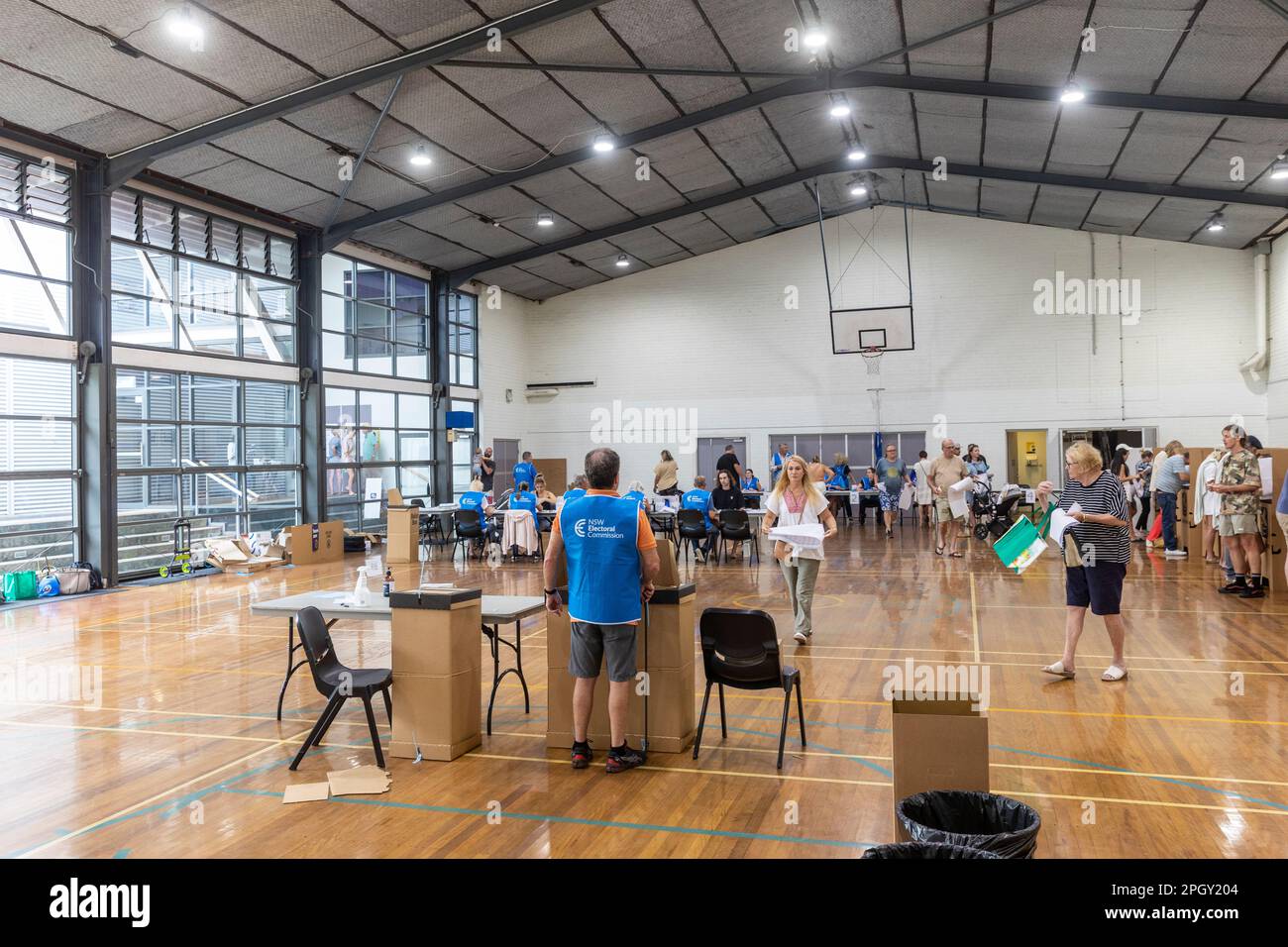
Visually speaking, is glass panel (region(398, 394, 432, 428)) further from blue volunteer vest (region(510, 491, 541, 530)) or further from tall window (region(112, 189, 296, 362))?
blue volunteer vest (region(510, 491, 541, 530))

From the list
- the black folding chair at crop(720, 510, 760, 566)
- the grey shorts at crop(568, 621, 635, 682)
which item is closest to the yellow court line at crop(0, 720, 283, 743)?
the grey shorts at crop(568, 621, 635, 682)

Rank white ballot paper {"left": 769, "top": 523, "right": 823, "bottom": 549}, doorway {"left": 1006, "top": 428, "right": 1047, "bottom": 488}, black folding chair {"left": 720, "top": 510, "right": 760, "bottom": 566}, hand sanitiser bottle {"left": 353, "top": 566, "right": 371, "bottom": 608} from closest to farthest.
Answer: hand sanitiser bottle {"left": 353, "top": 566, "right": 371, "bottom": 608} < white ballot paper {"left": 769, "top": 523, "right": 823, "bottom": 549} < black folding chair {"left": 720, "top": 510, "right": 760, "bottom": 566} < doorway {"left": 1006, "top": 428, "right": 1047, "bottom": 488}

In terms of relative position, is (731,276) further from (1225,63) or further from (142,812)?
(142,812)

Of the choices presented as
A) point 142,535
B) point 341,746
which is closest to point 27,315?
point 142,535

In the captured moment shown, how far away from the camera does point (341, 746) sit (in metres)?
4.23

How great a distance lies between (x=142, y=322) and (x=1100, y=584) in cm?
1102

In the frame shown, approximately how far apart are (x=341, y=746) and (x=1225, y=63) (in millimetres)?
10698

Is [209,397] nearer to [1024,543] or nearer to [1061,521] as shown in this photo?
[1024,543]

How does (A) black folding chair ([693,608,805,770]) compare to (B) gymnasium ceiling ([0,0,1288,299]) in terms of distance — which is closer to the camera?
(A) black folding chair ([693,608,805,770])

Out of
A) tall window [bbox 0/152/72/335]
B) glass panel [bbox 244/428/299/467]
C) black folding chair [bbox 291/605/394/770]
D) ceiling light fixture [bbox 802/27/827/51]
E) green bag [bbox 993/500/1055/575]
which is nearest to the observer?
black folding chair [bbox 291/605/394/770]

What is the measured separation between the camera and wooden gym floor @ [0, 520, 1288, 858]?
3104 millimetres

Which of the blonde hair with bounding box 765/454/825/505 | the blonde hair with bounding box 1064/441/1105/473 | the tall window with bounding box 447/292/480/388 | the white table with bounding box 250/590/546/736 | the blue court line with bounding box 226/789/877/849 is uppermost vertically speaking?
the tall window with bounding box 447/292/480/388

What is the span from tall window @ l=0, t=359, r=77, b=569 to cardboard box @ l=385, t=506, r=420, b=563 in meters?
3.91

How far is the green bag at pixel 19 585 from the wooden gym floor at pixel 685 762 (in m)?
2.01
